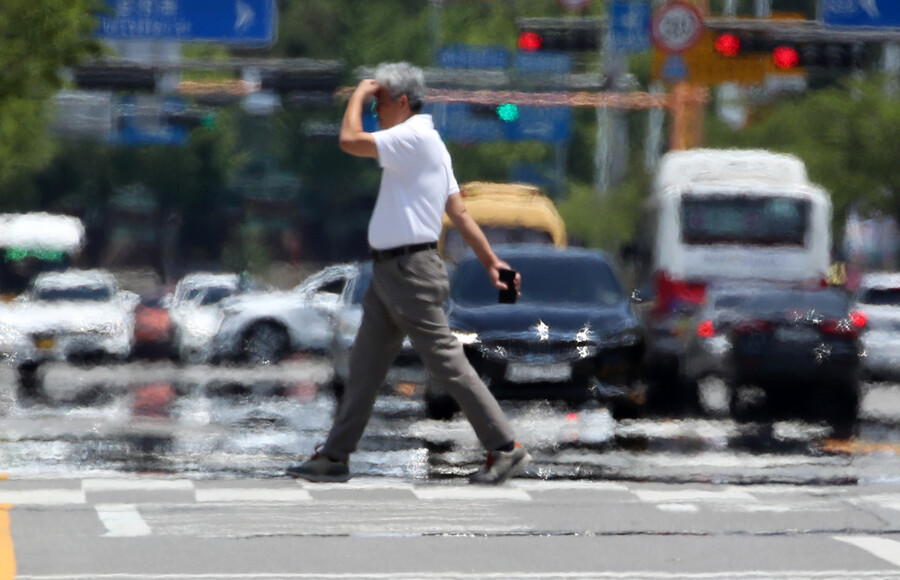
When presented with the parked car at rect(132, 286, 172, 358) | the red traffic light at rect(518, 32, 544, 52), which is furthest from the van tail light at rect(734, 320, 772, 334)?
the red traffic light at rect(518, 32, 544, 52)

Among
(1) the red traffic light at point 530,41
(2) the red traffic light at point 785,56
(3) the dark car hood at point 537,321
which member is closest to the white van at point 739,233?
(2) the red traffic light at point 785,56

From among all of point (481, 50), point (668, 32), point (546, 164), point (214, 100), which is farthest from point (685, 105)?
point (546, 164)

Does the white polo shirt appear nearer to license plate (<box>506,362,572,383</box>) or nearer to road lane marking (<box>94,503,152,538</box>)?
road lane marking (<box>94,503,152,538</box>)

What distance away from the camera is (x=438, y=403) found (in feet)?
50.0

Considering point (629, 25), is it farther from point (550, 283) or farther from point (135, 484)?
point (135, 484)

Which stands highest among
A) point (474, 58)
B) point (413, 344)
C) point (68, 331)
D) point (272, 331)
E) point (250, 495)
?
point (413, 344)

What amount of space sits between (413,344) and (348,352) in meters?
8.79

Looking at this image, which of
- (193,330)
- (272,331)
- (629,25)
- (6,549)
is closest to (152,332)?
(193,330)

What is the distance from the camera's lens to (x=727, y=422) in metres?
15.6

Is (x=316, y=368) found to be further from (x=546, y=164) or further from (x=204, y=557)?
(x=546, y=164)

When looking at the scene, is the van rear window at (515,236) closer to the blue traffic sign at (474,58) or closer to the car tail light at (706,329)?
the car tail light at (706,329)

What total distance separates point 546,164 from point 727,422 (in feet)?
191

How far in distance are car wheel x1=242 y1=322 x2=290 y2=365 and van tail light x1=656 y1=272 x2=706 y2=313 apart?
5.35m

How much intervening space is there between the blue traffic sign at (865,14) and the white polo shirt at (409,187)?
24.8 meters
